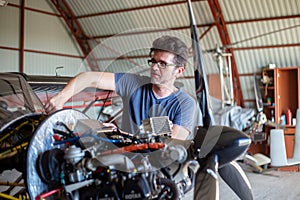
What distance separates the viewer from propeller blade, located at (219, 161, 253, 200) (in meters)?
2.38

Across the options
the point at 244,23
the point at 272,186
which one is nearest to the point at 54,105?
the point at 272,186

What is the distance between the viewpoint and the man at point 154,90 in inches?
78.9

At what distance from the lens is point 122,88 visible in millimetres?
2176

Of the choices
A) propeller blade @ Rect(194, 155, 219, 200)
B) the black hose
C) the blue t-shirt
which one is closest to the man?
the blue t-shirt

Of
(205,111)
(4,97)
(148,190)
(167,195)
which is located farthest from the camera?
(4,97)

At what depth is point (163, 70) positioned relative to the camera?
2021 millimetres

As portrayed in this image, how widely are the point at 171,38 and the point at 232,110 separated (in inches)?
327

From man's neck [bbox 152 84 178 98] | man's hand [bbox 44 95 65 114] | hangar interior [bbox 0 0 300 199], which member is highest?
hangar interior [bbox 0 0 300 199]

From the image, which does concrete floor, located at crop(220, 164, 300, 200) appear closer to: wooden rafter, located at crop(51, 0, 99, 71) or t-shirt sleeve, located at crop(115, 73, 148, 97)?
t-shirt sleeve, located at crop(115, 73, 148, 97)

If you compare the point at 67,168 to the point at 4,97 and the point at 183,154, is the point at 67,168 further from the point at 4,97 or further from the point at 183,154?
the point at 4,97

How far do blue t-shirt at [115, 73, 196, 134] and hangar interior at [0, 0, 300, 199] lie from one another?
3.05 meters

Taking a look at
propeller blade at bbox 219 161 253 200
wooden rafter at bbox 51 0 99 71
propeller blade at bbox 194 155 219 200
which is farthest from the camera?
wooden rafter at bbox 51 0 99 71

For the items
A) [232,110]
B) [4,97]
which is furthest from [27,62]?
[4,97]

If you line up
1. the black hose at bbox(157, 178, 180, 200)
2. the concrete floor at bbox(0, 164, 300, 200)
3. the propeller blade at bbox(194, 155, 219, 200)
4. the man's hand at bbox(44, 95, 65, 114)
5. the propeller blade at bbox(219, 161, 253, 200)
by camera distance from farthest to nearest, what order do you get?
the concrete floor at bbox(0, 164, 300, 200) → the propeller blade at bbox(219, 161, 253, 200) → the man's hand at bbox(44, 95, 65, 114) → the propeller blade at bbox(194, 155, 219, 200) → the black hose at bbox(157, 178, 180, 200)
